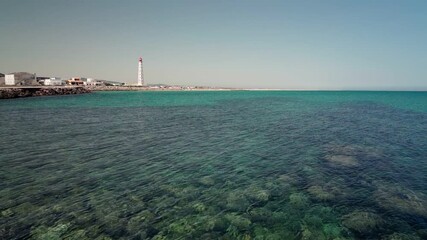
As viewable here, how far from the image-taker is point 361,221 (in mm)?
11078

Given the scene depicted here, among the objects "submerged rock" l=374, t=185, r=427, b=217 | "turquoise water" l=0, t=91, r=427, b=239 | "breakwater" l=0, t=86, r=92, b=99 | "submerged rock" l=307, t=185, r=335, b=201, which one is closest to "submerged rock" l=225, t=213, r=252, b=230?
"turquoise water" l=0, t=91, r=427, b=239

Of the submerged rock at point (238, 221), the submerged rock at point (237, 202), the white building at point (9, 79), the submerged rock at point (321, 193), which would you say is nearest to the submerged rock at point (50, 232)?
the submerged rock at point (238, 221)

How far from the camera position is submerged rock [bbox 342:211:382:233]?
419 inches

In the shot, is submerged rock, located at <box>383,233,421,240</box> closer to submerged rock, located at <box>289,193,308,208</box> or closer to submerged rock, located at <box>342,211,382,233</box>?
submerged rock, located at <box>342,211,382,233</box>

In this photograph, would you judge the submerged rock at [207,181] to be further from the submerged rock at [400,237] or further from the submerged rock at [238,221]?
the submerged rock at [400,237]

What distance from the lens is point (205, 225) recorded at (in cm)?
1054

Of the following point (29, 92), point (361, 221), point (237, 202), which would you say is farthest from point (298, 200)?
point (29, 92)

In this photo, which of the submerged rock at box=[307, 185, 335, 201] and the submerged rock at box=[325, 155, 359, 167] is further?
the submerged rock at box=[325, 155, 359, 167]

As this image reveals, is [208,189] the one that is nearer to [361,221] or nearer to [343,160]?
[361,221]

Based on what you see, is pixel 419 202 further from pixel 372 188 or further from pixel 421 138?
pixel 421 138

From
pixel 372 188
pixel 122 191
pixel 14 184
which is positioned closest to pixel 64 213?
pixel 122 191

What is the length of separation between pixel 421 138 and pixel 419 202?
72.9 ft

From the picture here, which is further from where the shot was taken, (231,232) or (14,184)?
(14,184)

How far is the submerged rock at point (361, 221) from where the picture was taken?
10633mm
